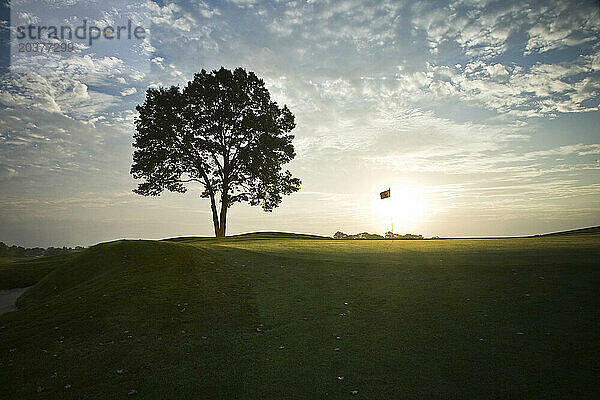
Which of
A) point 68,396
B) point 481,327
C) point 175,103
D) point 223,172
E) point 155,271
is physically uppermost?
point 175,103

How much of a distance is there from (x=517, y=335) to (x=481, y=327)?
0.86 metres

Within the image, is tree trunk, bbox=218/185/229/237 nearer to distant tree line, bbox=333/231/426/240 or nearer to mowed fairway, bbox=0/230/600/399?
distant tree line, bbox=333/231/426/240

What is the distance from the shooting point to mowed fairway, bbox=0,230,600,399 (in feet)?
25.6

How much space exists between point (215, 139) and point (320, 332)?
106ft

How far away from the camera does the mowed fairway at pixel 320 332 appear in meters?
7.81

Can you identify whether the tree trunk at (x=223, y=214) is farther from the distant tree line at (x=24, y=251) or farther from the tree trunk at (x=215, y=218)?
the distant tree line at (x=24, y=251)

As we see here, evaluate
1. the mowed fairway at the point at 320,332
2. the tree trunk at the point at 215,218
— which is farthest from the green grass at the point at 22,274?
the tree trunk at the point at 215,218

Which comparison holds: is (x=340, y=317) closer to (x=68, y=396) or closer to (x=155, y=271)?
(x=68, y=396)

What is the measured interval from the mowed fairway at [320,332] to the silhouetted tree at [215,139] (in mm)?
22369

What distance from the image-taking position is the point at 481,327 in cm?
1005

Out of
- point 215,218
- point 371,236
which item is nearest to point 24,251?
point 215,218

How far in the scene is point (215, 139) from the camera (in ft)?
130

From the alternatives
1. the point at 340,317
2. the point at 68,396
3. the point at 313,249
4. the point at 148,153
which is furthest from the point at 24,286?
the point at 340,317

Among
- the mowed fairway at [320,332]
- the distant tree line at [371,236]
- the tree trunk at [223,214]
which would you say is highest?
the tree trunk at [223,214]
